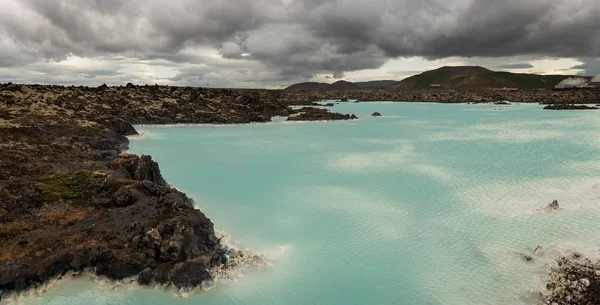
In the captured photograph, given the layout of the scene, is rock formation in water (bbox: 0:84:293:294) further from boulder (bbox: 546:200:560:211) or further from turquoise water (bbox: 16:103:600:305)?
boulder (bbox: 546:200:560:211)

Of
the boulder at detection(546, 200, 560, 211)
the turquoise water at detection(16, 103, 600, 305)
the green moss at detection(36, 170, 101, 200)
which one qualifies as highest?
the green moss at detection(36, 170, 101, 200)

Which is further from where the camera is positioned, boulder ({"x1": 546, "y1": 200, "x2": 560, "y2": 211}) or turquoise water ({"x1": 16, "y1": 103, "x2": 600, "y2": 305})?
boulder ({"x1": 546, "y1": 200, "x2": 560, "y2": 211})

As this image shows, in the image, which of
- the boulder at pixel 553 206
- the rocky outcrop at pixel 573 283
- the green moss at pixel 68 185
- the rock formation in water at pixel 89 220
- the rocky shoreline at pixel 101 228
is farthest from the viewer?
the boulder at pixel 553 206

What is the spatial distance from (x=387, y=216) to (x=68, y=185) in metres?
16.4

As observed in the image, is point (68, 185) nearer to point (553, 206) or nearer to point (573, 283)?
point (573, 283)

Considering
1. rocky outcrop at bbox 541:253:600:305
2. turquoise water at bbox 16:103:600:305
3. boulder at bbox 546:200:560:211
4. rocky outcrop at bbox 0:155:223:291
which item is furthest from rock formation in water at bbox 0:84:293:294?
boulder at bbox 546:200:560:211

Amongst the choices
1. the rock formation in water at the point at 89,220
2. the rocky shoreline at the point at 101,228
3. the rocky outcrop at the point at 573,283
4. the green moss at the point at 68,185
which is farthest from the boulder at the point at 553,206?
the green moss at the point at 68,185

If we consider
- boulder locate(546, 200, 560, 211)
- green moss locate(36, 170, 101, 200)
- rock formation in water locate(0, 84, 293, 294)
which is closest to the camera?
rock formation in water locate(0, 84, 293, 294)

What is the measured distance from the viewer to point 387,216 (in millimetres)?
18734

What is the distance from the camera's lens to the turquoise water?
472 inches

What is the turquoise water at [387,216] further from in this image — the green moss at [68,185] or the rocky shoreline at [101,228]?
the green moss at [68,185]

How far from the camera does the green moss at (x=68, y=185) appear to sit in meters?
17.8

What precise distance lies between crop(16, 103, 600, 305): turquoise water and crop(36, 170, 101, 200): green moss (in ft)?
18.6

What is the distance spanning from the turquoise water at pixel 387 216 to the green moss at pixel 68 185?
18.6 feet
